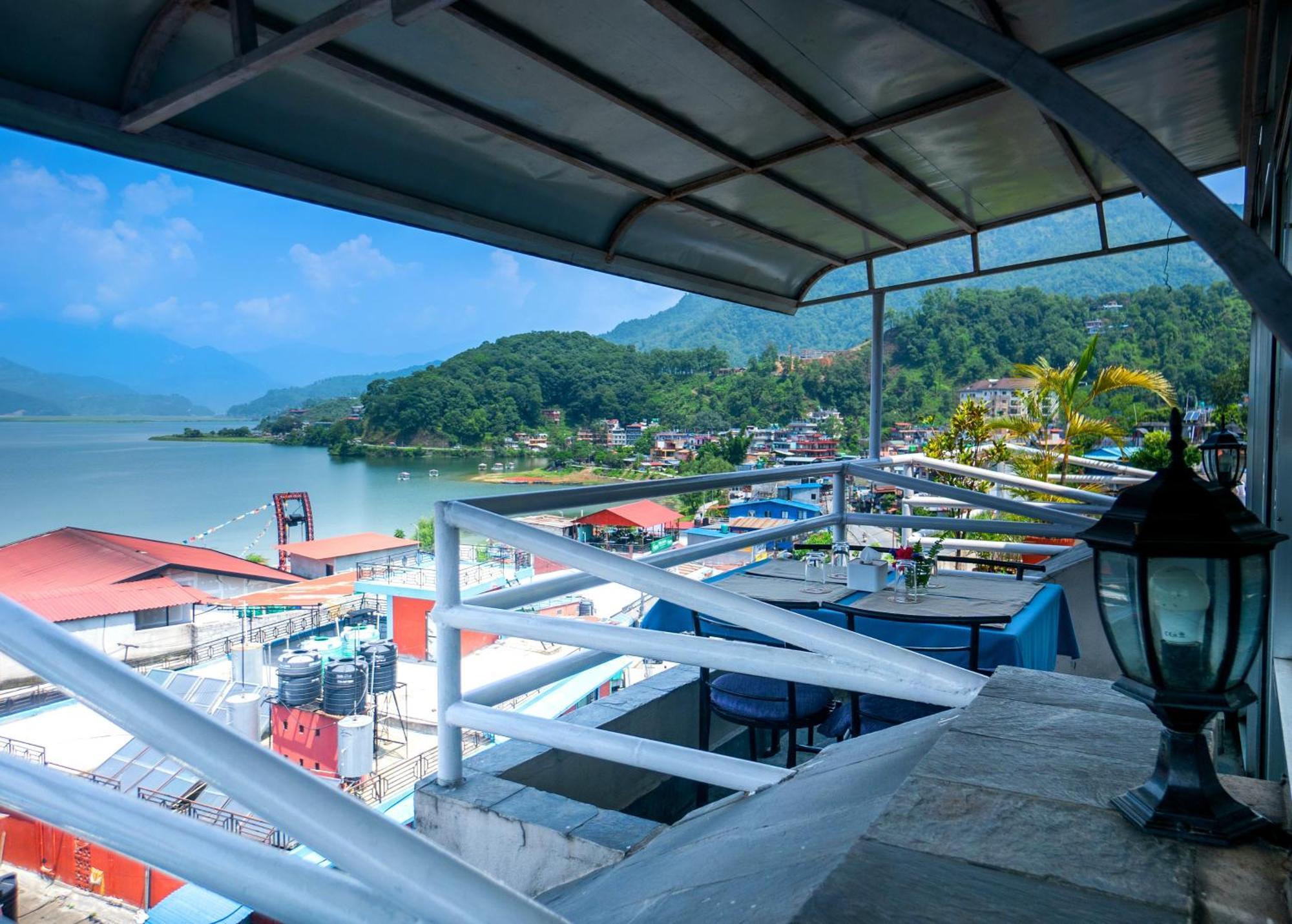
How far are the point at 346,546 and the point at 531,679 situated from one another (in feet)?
115

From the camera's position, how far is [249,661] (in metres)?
25.4

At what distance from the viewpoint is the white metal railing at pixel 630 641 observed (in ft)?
4.03

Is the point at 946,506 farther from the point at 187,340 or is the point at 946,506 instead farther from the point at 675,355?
the point at 187,340

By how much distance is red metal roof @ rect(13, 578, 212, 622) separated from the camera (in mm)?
18547

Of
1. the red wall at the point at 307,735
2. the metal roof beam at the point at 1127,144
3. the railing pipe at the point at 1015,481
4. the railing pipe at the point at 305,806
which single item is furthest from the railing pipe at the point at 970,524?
the red wall at the point at 307,735

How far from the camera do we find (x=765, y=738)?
3207mm

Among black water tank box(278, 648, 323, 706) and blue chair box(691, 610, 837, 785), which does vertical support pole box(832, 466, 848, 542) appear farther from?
black water tank box(278, 648, 323, 706)

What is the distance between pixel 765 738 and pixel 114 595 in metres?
22.7

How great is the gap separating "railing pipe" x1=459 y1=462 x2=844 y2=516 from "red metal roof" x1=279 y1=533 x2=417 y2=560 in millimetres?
30845

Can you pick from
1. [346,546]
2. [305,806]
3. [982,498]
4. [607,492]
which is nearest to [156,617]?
[346,546]

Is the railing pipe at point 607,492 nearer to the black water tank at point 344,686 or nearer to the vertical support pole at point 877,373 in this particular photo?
the vertical support pole at point 877,373

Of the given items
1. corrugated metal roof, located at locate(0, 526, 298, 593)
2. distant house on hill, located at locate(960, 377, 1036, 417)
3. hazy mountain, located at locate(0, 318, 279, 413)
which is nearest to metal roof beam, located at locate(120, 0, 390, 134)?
distant house on hill, located at locate(960, 377, 1036, 417)

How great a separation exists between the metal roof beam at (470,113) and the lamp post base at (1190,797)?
2274mm

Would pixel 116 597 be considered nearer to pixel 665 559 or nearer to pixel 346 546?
pixel 346 546
